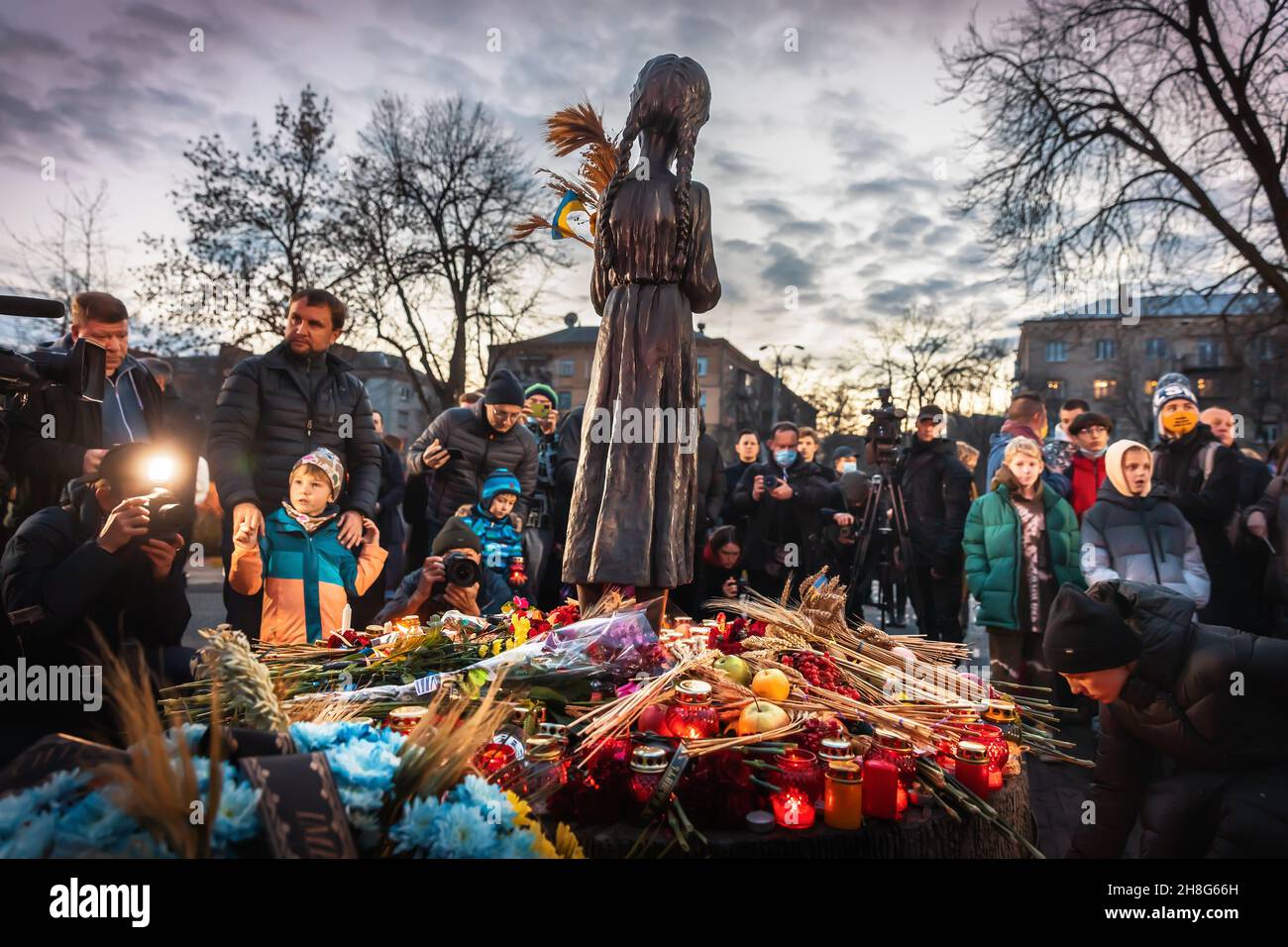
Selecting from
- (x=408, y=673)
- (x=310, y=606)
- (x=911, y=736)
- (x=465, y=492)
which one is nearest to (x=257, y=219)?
(x=465, y=492)

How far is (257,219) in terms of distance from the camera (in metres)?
18.1

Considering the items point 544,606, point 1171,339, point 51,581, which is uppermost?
point 1171,339

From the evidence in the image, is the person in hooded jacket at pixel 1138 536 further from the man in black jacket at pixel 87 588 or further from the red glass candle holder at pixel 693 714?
the man in black jacket at pixel 87 588

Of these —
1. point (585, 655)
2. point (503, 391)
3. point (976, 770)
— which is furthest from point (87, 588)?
point (976, 770)

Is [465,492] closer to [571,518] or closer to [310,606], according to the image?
[310,606]

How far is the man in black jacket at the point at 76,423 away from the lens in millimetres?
3486

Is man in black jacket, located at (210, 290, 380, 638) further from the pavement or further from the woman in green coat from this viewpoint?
the woman in green coat

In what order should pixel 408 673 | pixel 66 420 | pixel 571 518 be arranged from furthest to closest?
pixel 66 420 → pixel 571 518 → pixel 408 673

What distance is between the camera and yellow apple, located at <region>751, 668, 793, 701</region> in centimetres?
239

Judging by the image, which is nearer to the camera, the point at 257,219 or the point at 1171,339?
the point at 257,219

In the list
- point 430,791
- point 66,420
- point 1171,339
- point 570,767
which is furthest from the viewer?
point 1171,339

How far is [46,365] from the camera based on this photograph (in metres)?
2.59

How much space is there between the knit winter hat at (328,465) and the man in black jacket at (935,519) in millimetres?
4578

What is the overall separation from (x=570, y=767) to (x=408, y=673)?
1.03 metres
